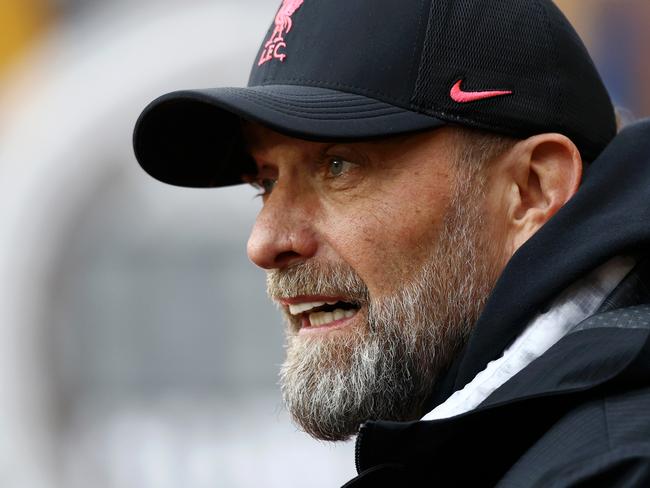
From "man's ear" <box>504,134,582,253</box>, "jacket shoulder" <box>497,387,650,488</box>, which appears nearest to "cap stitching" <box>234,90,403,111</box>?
"man's ear" <box>504,134,582,253</box>

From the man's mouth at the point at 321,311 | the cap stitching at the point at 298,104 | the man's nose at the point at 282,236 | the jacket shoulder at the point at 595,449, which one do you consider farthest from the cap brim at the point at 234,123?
the jacket shoulder at the point at 595,449

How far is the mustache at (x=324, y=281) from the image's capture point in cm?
228

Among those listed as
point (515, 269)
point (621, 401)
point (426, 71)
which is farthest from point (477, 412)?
point (426, 71)

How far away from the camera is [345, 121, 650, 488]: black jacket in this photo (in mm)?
1562

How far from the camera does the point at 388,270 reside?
2.27m

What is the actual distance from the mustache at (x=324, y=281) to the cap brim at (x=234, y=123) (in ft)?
0.92

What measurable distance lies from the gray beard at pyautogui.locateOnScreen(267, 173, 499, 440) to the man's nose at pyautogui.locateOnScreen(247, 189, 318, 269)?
0.07 meters

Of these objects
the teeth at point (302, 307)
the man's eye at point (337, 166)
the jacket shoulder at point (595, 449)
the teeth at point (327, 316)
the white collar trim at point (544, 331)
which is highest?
the man's eye at point (337, 166)

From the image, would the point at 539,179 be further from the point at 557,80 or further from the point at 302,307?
the point at 302,307

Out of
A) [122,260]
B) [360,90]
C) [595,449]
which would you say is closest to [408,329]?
[360,90]

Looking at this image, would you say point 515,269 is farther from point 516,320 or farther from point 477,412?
point 477,412

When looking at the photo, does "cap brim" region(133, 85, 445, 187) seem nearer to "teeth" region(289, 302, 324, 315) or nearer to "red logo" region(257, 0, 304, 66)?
"red logo" region(257, 0, 304, 66)

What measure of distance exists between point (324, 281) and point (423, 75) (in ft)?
1.55

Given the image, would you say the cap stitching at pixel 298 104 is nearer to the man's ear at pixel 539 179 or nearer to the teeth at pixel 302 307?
the man's ear at pixel 539 179
